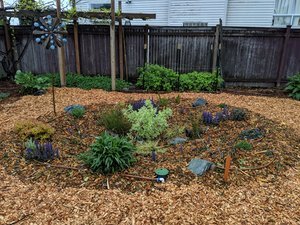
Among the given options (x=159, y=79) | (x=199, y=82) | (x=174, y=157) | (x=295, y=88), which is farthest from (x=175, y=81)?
(x=174, y=157)

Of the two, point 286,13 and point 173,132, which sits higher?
point 286,13

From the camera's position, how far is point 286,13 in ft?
32.7

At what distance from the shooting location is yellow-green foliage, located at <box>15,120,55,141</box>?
3.66 meters

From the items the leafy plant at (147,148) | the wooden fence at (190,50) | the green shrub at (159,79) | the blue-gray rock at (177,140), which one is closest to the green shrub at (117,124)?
the leafy plant at (147,148)

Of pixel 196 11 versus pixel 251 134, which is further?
pixel 196 11

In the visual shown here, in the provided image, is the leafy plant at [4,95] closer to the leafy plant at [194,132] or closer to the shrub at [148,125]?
the shrub at [148,125]

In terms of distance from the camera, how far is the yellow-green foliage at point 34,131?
366 centimetres

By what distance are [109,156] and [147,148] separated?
2.35 ft

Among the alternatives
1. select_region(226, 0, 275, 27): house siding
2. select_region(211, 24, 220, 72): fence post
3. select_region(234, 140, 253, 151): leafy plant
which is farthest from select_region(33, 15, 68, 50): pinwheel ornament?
select_region(226, 0, 275, 27): house siding

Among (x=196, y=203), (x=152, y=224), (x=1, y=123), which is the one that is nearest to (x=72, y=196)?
(x=152, y=224)

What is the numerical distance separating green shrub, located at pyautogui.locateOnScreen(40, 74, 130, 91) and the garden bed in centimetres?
270

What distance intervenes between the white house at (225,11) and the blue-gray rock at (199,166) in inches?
355

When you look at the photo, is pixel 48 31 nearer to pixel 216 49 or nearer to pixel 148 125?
pixel 148 125

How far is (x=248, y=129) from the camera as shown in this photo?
13.1 feet
